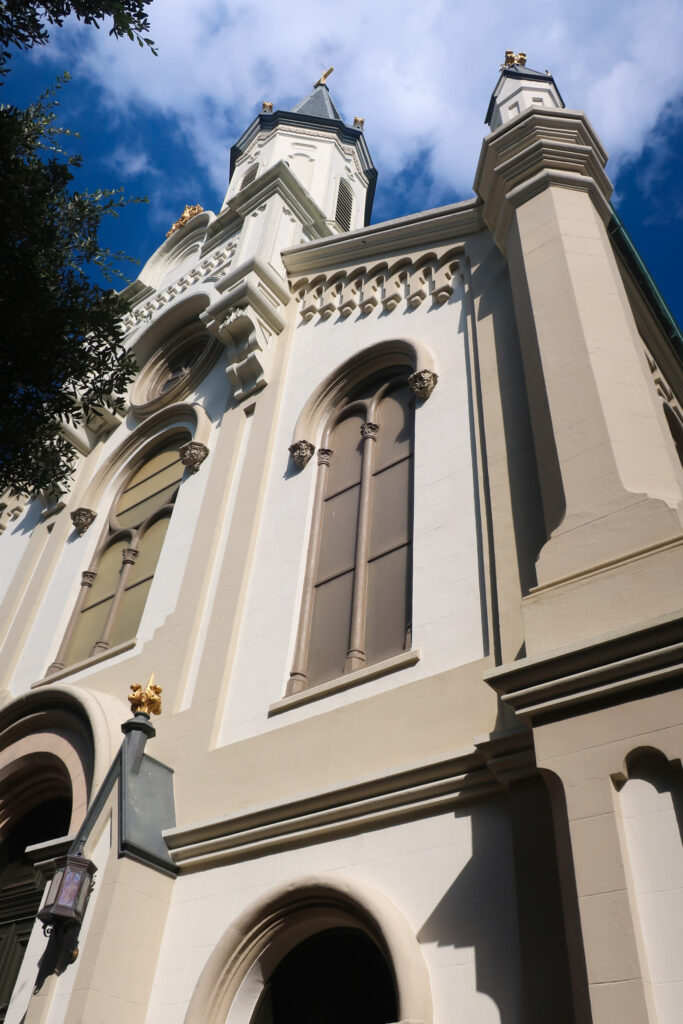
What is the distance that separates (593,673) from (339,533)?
4.43 meters

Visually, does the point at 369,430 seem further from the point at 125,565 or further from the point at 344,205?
the point at 344,205

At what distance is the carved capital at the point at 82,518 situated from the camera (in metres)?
12.6

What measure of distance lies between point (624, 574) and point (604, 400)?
64.4 inches

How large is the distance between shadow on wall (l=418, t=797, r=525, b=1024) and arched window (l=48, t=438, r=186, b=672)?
563 centimetres

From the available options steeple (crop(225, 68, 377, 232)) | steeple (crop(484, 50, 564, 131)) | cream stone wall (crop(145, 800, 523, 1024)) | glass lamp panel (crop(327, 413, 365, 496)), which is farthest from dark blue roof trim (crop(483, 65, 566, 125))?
cream stone wall (crop(145, 800, 523, 1024))

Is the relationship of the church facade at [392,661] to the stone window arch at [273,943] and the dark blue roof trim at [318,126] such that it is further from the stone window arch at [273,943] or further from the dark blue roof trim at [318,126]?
the dark blue roof trim at [318,126]

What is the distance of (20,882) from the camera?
875 cm

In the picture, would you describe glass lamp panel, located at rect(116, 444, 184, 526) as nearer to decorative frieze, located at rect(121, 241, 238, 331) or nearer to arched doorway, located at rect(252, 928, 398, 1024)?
decorative frieze, located at rect(121, 241, 238, 331)

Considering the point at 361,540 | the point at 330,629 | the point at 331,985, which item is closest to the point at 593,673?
the point at 331,985

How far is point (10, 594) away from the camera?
1279 cm

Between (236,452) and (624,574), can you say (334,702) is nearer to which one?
(624,574)

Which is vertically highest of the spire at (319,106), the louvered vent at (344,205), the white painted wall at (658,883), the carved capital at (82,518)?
the spire at (319,106)

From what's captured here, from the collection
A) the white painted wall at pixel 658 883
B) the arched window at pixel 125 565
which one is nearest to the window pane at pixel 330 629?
the arched window at pixel 125 565

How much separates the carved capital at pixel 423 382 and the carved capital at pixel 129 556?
4.51m
